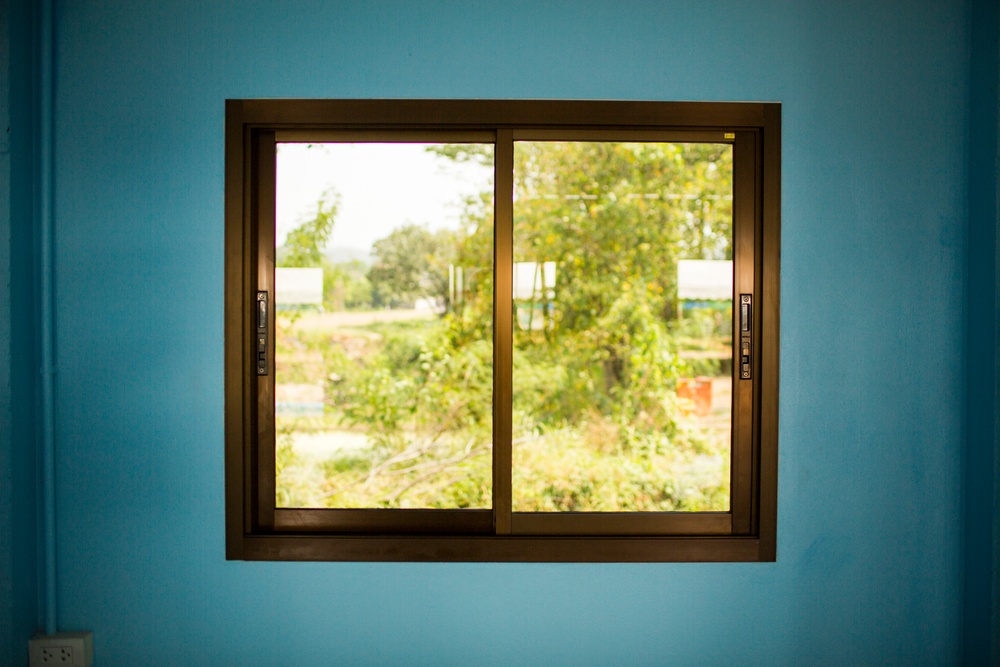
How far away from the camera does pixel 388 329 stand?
3371 millimetres

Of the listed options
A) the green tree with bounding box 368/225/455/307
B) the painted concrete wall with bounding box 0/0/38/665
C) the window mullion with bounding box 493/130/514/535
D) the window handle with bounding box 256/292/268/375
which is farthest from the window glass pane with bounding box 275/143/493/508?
the window mullion with bounding box 493/130/514/535

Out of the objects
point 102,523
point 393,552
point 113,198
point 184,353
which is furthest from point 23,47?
point 393,552

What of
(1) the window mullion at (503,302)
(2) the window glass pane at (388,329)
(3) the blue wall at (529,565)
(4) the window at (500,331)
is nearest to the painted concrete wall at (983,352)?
(3) the blue wall at (529,565)

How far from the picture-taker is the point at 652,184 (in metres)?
3.78

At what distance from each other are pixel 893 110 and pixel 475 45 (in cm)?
130

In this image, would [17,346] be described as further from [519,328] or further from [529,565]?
[519,328]

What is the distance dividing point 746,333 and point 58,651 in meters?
2.31

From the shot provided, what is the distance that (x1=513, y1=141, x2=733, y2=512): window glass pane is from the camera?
136 inches

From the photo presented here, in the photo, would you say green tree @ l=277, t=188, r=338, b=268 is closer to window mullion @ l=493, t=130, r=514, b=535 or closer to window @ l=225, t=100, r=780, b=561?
window @ l=225, t=100, r=780, b=561

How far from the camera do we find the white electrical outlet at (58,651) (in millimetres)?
1901

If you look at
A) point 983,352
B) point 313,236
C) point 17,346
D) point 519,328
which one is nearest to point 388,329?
point 313,236

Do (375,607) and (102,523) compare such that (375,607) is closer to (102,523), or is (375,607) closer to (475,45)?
(102,523)

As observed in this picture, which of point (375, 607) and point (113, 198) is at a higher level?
point (113, 198)

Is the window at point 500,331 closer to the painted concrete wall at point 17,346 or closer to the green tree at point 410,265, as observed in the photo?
the green tree at point 410,265
